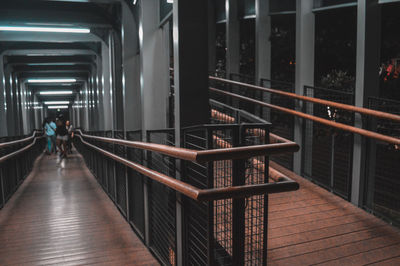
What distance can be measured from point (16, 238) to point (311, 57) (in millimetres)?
4431

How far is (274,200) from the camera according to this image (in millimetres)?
3930

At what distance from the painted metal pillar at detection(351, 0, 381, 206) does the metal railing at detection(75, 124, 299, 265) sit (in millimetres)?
1400

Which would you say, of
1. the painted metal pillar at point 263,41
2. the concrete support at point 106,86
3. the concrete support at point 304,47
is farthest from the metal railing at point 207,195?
the concrete support at point 106,86

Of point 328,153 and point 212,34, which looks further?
point 212,34

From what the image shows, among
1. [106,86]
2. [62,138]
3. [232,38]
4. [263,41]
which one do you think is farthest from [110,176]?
[62,138]

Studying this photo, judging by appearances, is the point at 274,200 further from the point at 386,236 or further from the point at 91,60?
the point at 91,60

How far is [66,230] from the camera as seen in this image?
446cm

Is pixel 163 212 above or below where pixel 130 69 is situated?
below

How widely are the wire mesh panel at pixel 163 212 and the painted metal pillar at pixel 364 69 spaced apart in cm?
208

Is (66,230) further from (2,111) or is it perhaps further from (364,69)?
(2,111)

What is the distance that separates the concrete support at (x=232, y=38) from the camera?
8.02 metres

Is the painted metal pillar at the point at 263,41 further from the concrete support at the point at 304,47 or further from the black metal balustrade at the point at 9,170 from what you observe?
the black metal balustrade at the point at 9,170

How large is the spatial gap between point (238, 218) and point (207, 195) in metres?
0.31

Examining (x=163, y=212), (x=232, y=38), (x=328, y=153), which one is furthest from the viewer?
(x=232, y=38)
